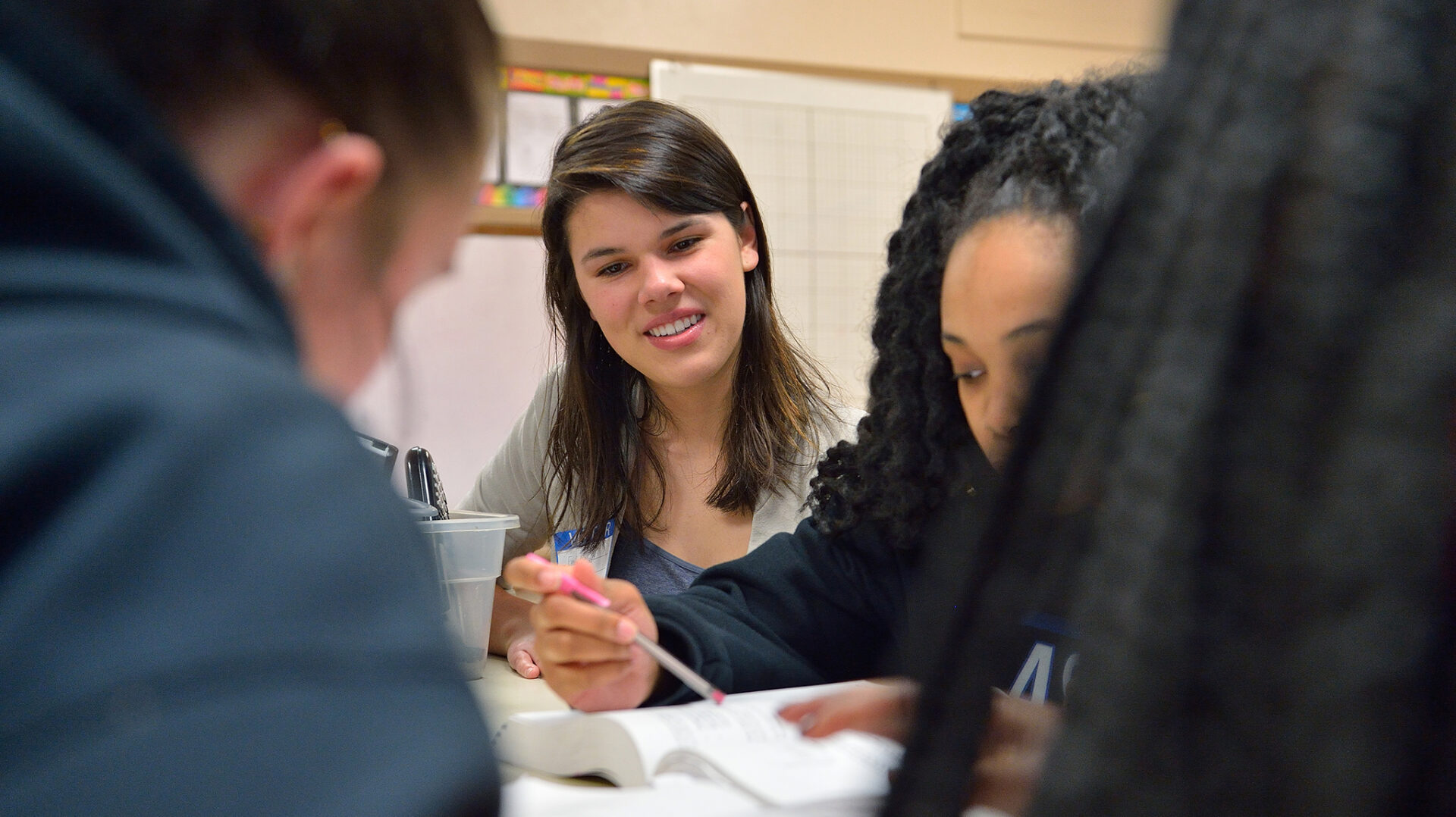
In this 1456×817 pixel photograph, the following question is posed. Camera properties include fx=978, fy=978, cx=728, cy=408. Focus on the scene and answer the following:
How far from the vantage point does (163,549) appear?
238 millimetres

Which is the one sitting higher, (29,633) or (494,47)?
(494,47)

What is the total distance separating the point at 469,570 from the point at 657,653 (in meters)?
0.37

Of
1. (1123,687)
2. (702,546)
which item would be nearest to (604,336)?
(702,546)

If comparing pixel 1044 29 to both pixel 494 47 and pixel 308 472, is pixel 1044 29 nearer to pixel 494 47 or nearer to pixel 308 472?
pixel 494 47

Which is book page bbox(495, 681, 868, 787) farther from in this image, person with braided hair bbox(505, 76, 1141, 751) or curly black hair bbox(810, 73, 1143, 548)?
curly black hair bbox(810, 73, 1143, 548)

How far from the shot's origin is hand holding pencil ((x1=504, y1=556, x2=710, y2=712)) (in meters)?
0.75

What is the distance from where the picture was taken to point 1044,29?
2656 mm

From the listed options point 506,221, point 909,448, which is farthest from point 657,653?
point 506,221

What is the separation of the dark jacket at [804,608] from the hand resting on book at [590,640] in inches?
1.3

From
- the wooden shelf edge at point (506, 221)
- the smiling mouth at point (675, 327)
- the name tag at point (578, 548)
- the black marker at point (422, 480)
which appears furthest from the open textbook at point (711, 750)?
the wooden shelf edge at point (506, 221)

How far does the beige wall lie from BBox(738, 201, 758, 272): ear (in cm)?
99

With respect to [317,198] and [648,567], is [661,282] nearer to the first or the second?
[648,567]

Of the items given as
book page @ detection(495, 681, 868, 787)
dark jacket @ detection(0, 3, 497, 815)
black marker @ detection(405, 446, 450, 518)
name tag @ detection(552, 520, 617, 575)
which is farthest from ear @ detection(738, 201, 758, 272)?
dark jacket @ detection(0, 3, 497, 815)

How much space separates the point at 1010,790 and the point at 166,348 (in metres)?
0.24
